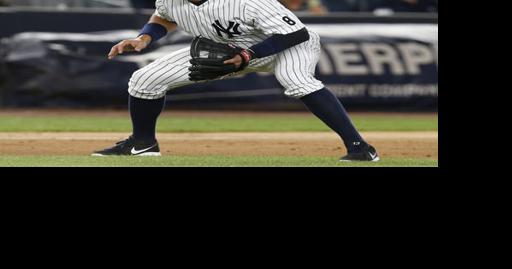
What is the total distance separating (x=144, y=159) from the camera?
24.5 ft

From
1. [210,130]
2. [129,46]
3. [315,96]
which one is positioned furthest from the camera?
[210,130]

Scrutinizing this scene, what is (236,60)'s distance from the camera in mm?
7184

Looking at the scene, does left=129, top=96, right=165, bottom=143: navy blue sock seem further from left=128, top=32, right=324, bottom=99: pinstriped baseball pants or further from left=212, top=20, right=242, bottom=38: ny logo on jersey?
left=212, top=20, right=242, bottom=38: ny logo on jersey

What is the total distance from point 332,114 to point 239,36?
0.90 m

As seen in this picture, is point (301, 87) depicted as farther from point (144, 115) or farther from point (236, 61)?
point (144, 115)

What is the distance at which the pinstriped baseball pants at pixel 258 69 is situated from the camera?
295 inches

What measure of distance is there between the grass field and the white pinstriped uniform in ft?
1.92

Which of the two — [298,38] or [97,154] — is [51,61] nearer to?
[97,154]

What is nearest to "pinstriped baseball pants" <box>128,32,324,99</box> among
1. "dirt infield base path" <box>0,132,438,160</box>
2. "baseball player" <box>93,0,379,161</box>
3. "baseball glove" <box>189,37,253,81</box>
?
"baseball player" <box>93,0,379,161</box>

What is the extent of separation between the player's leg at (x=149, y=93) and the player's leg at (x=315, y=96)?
2.45 ft

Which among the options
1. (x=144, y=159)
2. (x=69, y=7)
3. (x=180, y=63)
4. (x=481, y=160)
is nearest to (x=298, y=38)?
(x=180, y=63)

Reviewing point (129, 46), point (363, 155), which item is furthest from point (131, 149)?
point (363, 155)

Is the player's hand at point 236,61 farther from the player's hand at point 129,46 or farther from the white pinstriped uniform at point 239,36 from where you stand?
the player's hand at point 129,46

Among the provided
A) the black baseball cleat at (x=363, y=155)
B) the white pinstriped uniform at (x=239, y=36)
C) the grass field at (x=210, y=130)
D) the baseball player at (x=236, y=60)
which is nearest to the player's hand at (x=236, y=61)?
the baseball player at (x=236, y=60)
